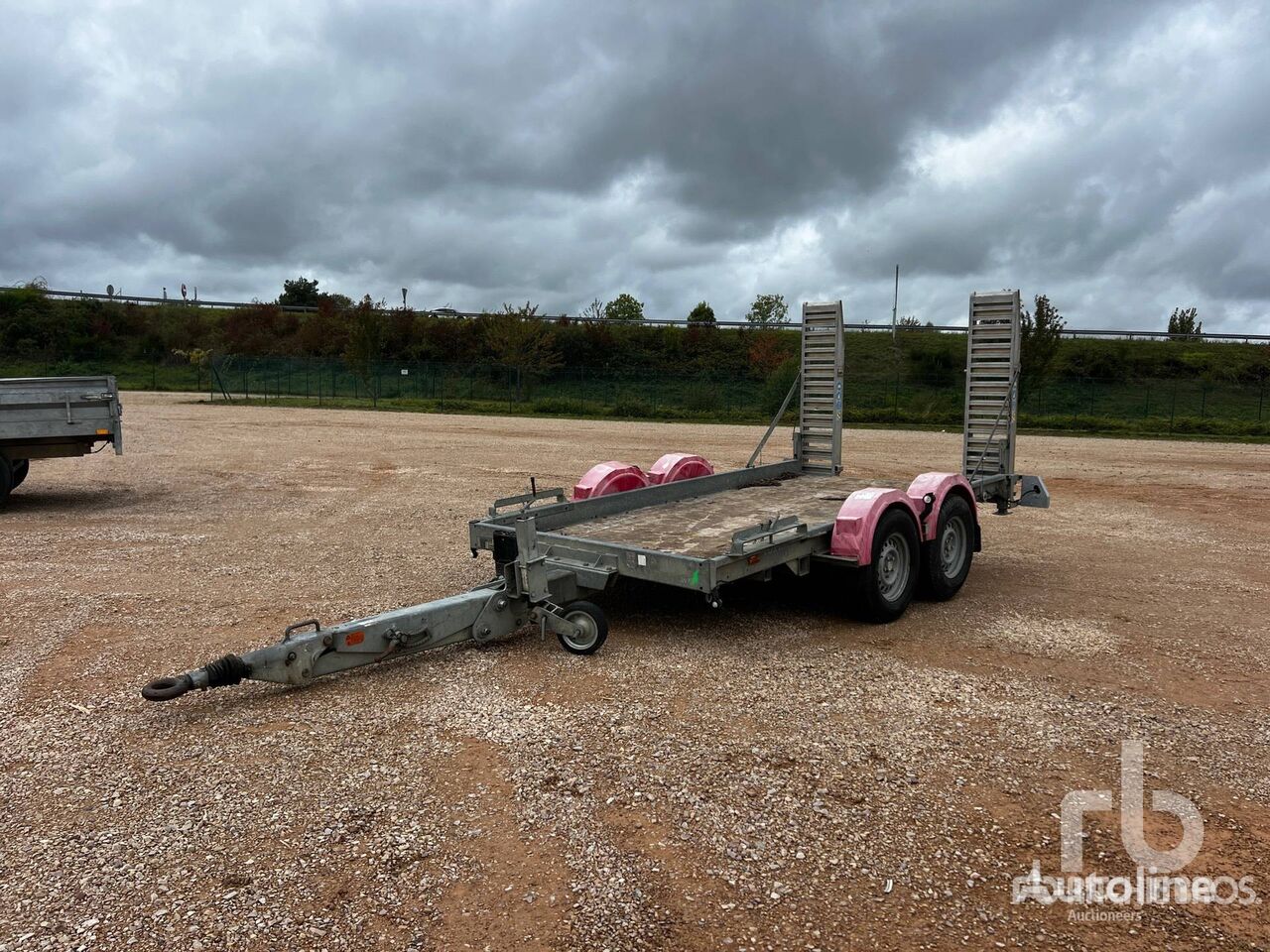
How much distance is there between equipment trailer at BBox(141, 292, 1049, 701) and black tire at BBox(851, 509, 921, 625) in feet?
0.04

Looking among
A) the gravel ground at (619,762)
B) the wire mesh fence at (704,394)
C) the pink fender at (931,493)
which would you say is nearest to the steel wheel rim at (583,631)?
the gravel ground at (619,762)

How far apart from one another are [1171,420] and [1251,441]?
527 cm

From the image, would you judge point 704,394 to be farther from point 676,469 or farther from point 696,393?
point 676,469

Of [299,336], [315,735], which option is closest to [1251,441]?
[315,735]

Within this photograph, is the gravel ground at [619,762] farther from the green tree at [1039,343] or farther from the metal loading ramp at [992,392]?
the green tree at [1039,343]

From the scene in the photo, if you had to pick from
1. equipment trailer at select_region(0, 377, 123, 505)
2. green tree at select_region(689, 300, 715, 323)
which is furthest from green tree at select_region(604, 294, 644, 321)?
equipment trailer at select_region(0, 377, 123, 505)

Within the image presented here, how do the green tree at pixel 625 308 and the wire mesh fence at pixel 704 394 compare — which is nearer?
the wire mesh fence at pixel 704 394

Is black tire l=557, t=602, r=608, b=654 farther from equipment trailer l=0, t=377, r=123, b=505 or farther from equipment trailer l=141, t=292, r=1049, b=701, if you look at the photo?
equipment trailer l=0, t=377, r=123, b=505

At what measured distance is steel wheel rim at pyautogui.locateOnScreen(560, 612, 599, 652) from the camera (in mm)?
5613

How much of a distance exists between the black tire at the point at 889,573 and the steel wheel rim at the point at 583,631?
1950 mm

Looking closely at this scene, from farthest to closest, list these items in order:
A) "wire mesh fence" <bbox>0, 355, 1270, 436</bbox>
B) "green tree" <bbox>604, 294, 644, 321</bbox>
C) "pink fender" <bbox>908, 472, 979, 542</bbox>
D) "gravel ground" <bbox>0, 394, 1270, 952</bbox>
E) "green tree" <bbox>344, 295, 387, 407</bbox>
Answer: "green tree" <bbox>604, 294, 644, 321</bbox> → "green tree" <bbox>344, 295, 387, 407</bbox> → "wire mesh fence" <bbox>0, 355, 1270, 436</bbox> → "pink fender" <bbox>908, 472, 979, 542</bbox> → "gravel ground" <bbox>0, 394, 1270, 952</bbox>

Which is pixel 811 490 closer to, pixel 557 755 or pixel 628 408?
pixel 557 755

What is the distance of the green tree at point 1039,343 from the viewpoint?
35031mm

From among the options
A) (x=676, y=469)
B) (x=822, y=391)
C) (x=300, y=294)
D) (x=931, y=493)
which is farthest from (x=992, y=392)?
(x=300, y=294)
